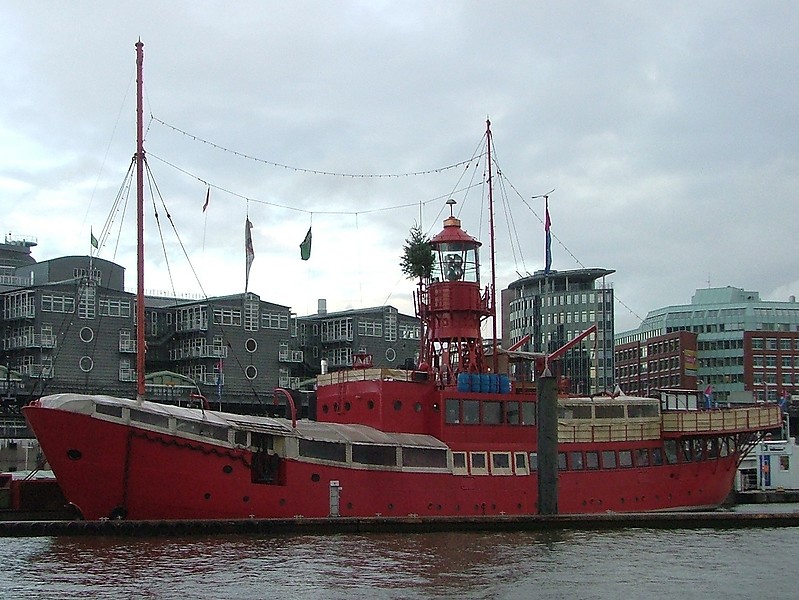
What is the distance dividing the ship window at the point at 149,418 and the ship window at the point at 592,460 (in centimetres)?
1843

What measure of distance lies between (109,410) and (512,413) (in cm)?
1667

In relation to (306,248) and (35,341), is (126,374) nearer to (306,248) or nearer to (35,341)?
(35,341)

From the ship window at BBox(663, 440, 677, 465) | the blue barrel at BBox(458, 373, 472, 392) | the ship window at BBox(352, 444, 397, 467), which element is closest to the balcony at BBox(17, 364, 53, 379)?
the blue barrel at BBox(458, 373, 472, 392)

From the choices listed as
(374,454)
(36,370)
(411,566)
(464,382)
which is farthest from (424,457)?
(36,370)

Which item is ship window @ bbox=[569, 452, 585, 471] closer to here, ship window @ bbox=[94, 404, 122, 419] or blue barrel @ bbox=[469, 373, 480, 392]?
blue barrel @ bbox=[469, 373, 480, 392]

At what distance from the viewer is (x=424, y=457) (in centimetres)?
4238

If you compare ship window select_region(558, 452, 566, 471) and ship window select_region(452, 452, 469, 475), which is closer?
ship window select_region(452, 452, 469, 475)

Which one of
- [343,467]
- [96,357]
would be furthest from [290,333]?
[343,467]

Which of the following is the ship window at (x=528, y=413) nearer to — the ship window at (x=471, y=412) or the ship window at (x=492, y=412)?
the ship window at (x=492, y=412)

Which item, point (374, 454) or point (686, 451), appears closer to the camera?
point (374, 454)

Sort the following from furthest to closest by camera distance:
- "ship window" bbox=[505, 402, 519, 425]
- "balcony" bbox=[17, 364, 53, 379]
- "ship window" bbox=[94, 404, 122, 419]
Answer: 1. "balcony" bbox=[17, 364, 53, 379]
2. "ship window" bbox=[505, 402, 519, 425]
3. "ship window" bbox=[94, 404, 122, 419]

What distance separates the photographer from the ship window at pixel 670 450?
50125 millimetres

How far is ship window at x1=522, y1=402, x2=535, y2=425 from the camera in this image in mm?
46188

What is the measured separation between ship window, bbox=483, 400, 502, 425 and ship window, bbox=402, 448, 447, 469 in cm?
296
